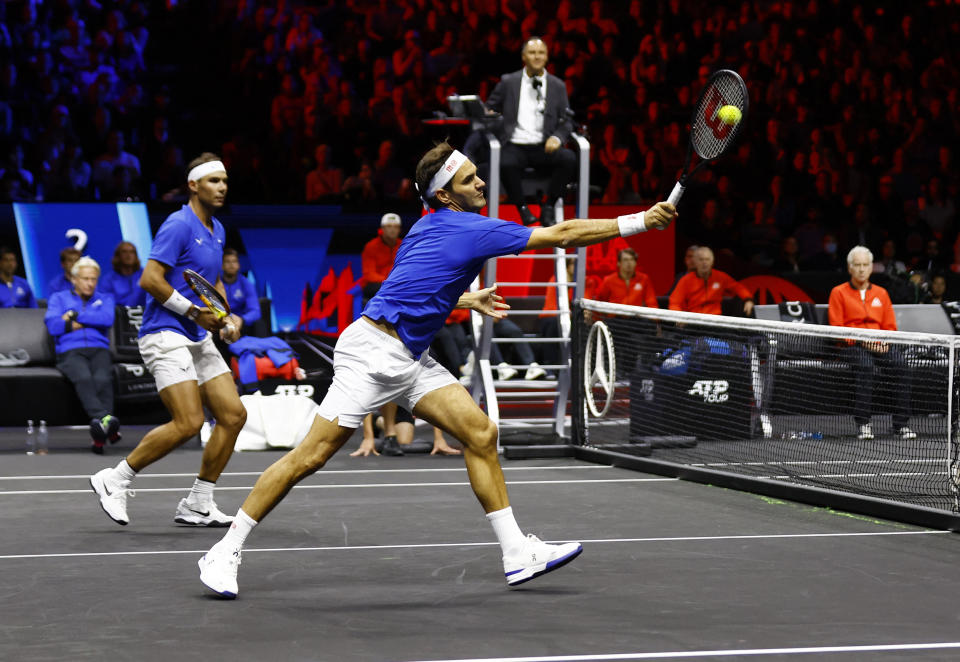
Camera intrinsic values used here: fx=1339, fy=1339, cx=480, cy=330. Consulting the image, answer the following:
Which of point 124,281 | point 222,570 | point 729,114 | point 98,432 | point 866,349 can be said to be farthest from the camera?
point 124,281

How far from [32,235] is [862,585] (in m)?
10.4

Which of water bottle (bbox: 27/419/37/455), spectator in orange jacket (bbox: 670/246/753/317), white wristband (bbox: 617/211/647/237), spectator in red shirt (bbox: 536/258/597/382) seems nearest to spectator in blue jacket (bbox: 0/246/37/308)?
water bottle (bbox: 27/419/37/455)

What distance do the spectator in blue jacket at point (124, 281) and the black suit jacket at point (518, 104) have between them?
4.23 metres

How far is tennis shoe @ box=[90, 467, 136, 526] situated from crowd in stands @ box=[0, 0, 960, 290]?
287 inches

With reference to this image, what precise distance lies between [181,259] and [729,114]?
3.24 metres

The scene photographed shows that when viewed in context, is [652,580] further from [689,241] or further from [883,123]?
[883,123]

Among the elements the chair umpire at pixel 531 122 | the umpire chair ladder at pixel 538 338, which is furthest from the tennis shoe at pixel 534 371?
the chair umpire at pixel 531 122

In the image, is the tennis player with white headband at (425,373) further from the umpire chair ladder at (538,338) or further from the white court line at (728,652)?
the umpire chair ladder at (538,338)

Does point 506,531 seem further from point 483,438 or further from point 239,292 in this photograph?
point 239,292

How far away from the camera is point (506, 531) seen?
19.4ft

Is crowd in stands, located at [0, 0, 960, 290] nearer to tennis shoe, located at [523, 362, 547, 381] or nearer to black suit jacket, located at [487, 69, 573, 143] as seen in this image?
black suit jacket, located at [487, 69, 573, 143]

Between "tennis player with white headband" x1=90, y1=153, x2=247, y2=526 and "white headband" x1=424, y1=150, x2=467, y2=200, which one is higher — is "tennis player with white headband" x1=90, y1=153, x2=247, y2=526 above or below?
below

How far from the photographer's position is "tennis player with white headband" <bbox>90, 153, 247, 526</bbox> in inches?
296

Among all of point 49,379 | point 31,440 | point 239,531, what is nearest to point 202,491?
point 239,531
